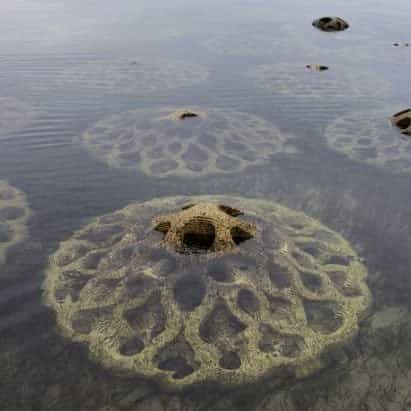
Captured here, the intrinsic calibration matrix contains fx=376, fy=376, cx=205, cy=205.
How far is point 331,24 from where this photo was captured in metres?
43.4

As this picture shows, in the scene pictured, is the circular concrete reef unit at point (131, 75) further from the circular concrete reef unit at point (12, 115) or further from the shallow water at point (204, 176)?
the circular concrete reef unit at point (12, 115)

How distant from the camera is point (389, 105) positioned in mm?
23078

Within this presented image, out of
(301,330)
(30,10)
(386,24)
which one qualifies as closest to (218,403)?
(301,330)

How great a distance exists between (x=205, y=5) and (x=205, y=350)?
197 ft

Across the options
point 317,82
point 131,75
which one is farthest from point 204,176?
point 131,75

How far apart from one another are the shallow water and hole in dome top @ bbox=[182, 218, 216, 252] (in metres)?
4.00

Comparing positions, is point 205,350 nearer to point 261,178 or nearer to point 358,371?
point 358,371

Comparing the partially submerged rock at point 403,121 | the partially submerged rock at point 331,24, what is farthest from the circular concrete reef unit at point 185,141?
the partially submerged rock at point 331,24

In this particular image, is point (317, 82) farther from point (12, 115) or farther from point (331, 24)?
point (331, 24)

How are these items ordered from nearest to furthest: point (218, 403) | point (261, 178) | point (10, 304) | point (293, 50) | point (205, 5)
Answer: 1. point (218, 403)
2. point (10, 304)
3. point (261, 178)
4. point (293, 50)
5. point (205, 5)

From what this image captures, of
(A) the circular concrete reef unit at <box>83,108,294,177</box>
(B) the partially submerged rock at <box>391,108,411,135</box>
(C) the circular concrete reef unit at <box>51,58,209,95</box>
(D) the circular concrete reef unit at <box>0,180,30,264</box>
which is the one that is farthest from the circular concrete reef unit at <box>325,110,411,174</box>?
(D) the circular concrete reef unit at <box>0,180,30,264</box>

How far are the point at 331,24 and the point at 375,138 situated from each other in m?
30.5

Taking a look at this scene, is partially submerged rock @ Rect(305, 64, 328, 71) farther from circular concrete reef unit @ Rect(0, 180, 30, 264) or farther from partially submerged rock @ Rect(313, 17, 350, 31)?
circular concrete reef unit @ Rect(0, 180, 30, 264)

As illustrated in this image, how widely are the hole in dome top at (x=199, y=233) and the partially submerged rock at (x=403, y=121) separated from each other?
14.2m
